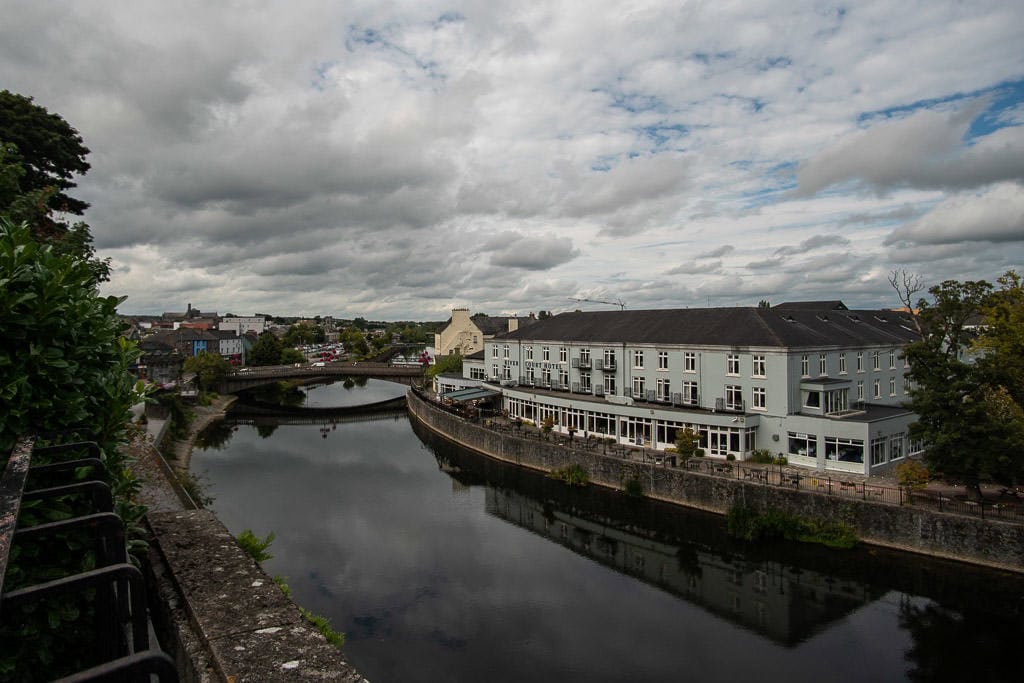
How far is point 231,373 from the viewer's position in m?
68.4

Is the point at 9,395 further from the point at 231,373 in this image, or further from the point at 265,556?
the point at 231,373

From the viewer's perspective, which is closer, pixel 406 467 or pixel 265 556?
pixel 265 556

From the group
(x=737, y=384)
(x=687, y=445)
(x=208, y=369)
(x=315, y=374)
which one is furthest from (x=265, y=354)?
(x=687, y=445)

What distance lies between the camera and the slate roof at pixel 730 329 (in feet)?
103

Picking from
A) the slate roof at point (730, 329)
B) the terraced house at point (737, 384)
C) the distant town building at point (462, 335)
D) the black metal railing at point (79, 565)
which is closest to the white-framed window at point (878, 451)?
the terraced house at point (737, 384)

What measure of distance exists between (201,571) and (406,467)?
31428 mm

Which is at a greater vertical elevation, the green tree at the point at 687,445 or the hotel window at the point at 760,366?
the hotel window at the point at 760,366

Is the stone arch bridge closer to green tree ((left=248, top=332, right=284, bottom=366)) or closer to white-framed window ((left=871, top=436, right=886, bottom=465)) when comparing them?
green tree ((left=248, top=332, right=284, bottom=366))

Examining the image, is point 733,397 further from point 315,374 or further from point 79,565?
point 315,374

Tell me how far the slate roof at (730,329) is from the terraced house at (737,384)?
4.3 inches

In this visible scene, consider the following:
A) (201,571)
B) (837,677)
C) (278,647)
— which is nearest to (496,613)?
(837,677)

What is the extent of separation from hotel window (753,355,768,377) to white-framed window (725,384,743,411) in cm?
122

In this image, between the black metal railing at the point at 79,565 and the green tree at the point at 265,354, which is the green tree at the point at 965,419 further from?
the green tree at the point at 265,354

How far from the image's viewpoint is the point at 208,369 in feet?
213
